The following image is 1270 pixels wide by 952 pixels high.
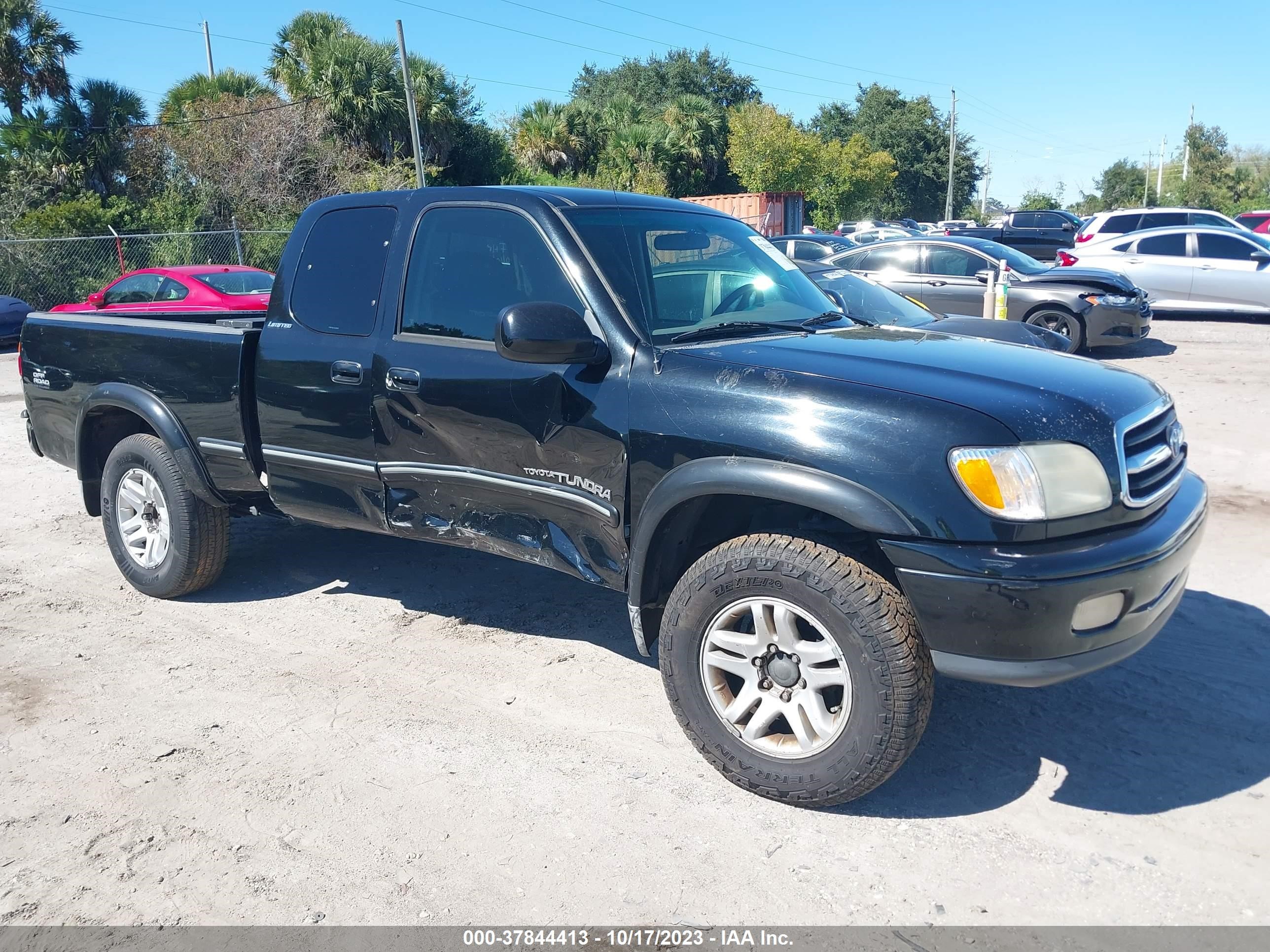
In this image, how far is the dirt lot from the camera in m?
2.88

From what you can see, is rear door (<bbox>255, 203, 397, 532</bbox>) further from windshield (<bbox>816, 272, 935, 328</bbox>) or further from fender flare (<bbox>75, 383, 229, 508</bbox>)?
windshield (<bbox>816, 272, 935, 328</bbox>)

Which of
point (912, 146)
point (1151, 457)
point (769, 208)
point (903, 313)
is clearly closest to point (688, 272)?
point (1151, 457)

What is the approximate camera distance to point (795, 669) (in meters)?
3.20

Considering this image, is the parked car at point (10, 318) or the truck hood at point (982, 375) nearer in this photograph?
the truck hood at point (982, 375)

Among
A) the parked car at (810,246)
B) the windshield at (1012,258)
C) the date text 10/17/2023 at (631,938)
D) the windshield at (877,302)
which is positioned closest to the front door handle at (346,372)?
the date text 10/17/2023 at (631,938)

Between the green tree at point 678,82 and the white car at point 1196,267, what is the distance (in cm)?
6550

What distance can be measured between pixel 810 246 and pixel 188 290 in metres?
10.3

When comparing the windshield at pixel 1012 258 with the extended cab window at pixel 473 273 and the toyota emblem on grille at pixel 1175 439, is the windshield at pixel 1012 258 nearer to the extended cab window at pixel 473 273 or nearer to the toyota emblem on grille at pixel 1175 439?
the toyota emblem on grille at pixel 1175 439

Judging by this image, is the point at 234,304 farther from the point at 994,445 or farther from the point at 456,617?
the point at 994,445

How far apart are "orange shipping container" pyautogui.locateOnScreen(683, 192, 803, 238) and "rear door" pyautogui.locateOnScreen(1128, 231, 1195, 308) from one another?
57.4ft

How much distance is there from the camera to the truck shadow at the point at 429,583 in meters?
4.95

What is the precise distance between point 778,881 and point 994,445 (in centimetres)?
140

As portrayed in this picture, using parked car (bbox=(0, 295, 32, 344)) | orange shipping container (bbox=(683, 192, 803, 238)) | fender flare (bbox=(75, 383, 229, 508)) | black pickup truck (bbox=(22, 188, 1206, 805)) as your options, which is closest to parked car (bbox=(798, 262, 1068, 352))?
black pickup truck (bbox=(22, 188, 1206, 805))

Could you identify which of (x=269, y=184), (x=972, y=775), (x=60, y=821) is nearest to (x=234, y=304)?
(x=60, y=821)
